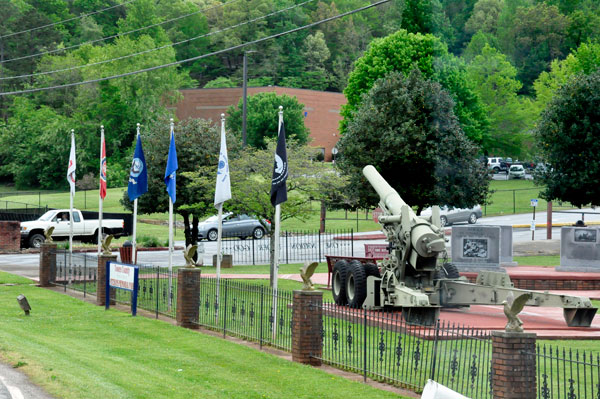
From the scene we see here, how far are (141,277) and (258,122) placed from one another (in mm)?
58100

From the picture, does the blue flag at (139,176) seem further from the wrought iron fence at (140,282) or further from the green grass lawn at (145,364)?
the green grass lawn at (145,364)

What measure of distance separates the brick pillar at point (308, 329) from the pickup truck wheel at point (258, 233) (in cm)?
3044

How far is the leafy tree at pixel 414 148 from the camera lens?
109 ft

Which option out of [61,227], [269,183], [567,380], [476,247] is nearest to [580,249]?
[476,247]

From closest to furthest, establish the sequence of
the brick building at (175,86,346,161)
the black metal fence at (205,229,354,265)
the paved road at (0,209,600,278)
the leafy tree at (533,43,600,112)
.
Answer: the paved road at (0,209,600,278) → the black metal fence at (205,229,354,265) → the leafy tree at (533,43,600,112) → the brick building at (175,86,346,161)

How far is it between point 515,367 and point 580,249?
20.1 m

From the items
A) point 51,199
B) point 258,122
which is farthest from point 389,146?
point 258,122

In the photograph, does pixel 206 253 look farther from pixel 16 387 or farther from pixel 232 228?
pixel 16 387

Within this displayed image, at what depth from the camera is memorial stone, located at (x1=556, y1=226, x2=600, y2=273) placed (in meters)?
29.0

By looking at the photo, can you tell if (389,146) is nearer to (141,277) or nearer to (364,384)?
(141,277)

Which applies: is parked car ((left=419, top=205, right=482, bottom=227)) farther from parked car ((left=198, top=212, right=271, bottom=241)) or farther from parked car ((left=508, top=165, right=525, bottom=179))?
parked car ((left=508, top=165, right=525, bottom=179))

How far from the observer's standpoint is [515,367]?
10266 millimetres

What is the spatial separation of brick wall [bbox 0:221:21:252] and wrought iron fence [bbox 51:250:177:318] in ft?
36.2

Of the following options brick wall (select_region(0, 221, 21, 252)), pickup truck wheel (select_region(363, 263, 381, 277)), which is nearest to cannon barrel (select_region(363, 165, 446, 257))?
pickup truck wheel (select_region(363, 263, 381, 277))
